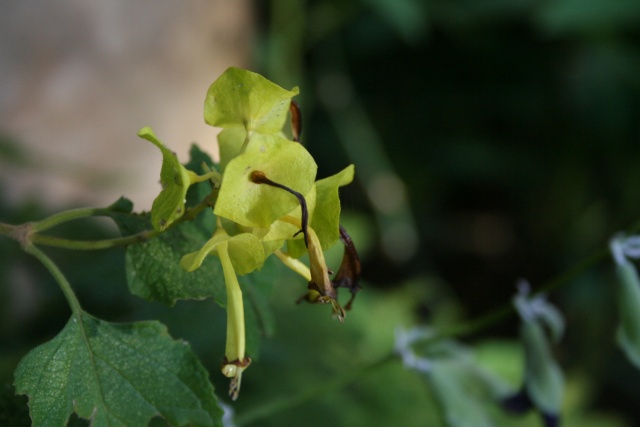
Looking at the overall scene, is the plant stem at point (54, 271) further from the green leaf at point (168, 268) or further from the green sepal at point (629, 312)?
the green sepal at point (629, 312)

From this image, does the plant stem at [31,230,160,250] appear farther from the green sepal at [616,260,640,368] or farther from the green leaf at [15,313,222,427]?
the green sepal at [616,260,640,368]

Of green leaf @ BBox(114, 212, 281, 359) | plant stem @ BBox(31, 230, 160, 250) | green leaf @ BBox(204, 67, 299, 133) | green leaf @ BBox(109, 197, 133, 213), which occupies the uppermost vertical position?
green leaf @ BBox(204, 67, 299, 133)

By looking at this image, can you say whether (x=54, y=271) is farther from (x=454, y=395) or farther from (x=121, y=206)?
(x=454, y=395)

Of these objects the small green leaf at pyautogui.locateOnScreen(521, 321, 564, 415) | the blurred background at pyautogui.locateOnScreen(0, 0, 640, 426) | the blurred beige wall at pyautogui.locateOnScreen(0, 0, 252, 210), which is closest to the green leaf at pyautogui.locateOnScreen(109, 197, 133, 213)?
the small green leaf at pyautogui.locateOnScreen(521, 321, 564, 415)

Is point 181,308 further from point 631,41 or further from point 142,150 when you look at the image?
point 631,41

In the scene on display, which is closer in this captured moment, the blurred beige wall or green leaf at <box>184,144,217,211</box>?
green leaf at <box>184,144,217,211</box>

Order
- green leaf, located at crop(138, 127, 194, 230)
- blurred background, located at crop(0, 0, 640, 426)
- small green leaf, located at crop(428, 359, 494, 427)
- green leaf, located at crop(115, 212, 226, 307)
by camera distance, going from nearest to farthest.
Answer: green leaf, located at crop(138, 127, 194, 230) < green leaf, located at crop(115, 212, 226, 307) < small green leaf, located at crop(428, 359, 494, 427) < blurred background, located at crop(0, 0, 640, 426)

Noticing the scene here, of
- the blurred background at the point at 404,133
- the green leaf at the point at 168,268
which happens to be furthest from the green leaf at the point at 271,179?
the blurred background at the point at 404,133
